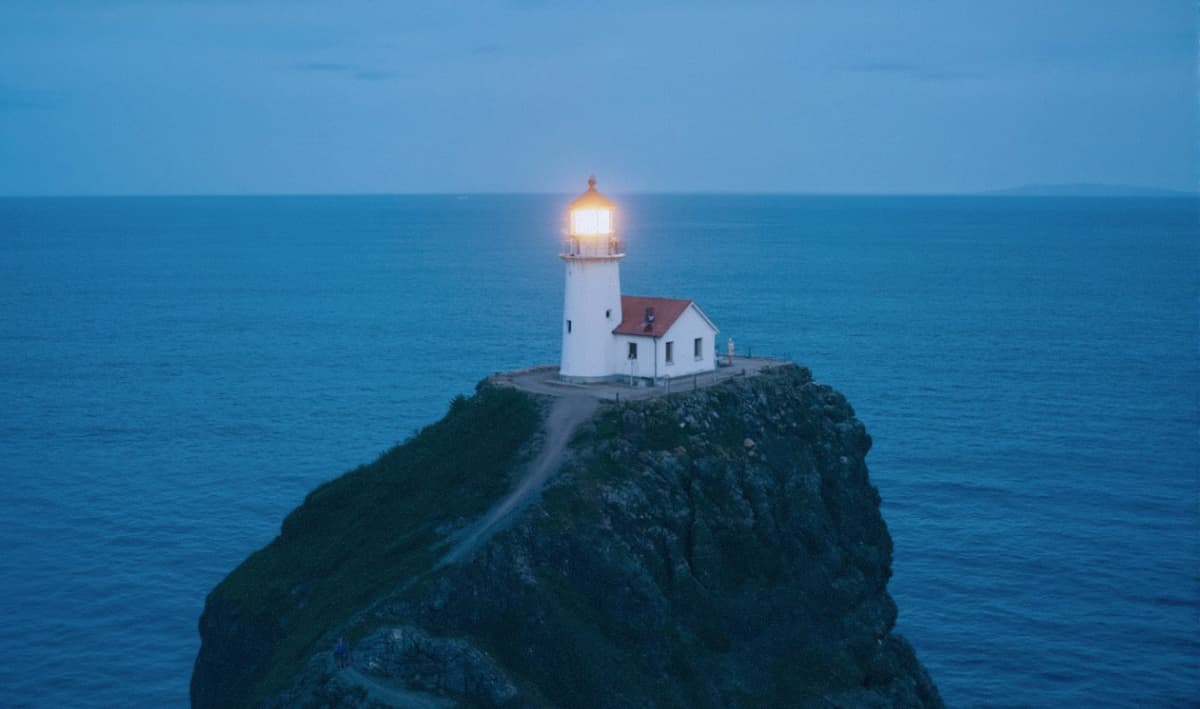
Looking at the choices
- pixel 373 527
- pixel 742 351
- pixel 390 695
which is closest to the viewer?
pixel 390 695

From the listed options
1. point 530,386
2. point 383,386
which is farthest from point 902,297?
point 530,386

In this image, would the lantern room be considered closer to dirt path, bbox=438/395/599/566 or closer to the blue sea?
dirt path, bbox=438/395/599/566

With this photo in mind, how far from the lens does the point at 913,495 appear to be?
69750 mm

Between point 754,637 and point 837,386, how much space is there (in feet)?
176

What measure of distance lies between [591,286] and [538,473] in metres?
12.4

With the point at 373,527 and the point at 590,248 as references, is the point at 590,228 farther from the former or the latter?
the point at 373,527

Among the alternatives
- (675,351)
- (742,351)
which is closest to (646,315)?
(675,351)

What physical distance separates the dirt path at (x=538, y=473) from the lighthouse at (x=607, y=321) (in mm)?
4773

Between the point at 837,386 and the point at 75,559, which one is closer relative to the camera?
the point at 75,559

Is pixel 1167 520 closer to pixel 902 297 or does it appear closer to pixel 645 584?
pixel 645 584

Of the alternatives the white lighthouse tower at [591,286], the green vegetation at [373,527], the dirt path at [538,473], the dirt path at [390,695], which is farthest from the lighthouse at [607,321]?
the dirt path at [390,695]

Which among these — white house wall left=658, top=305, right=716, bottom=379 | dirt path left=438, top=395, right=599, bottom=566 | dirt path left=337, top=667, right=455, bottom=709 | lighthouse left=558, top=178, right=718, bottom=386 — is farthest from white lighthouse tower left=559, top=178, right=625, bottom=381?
dirt path left=337, top=667, right=455, bottom=709

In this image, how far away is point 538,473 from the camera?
44.9 m

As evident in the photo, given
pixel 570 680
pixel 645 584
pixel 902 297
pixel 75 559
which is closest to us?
pixel 570 680
